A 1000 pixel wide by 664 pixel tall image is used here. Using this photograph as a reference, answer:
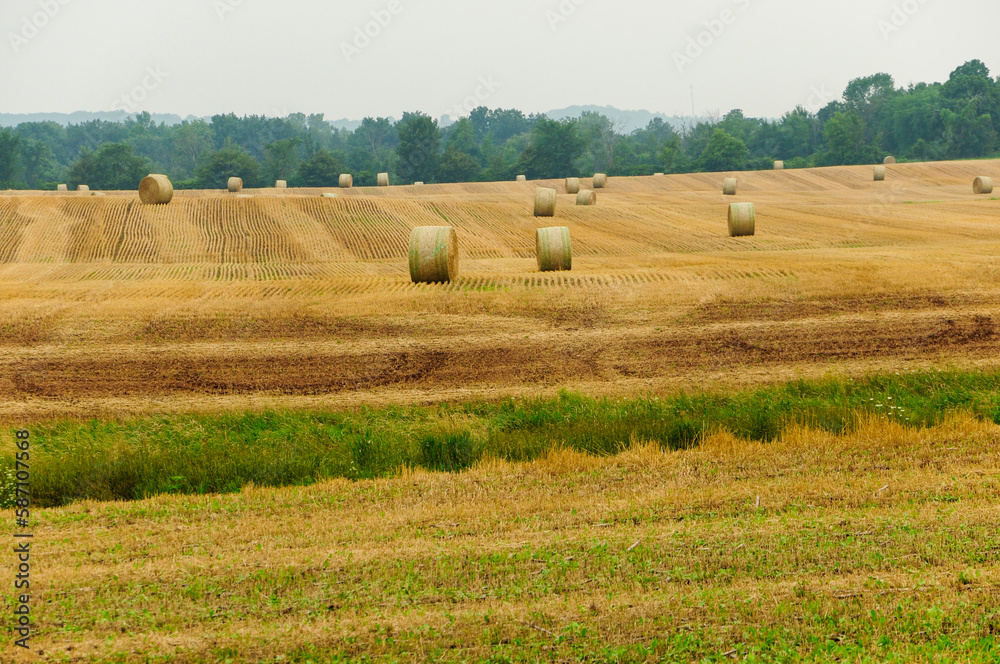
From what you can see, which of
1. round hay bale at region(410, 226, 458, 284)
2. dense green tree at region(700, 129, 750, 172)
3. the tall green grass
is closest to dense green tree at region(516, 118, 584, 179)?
dense green tree at region(700, 129, 750, 172)

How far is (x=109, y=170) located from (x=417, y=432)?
97.0m

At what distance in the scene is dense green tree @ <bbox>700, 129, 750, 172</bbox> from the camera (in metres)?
100

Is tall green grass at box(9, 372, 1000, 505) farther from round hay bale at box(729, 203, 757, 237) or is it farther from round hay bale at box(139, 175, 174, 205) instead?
round hay bale at box(139, 175, 174, 205)

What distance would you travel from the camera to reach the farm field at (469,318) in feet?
52.4

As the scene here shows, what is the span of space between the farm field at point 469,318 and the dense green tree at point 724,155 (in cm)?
6570

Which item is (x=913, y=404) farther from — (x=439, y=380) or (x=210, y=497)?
(x=210, y=497)

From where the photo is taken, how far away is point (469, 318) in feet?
65.1

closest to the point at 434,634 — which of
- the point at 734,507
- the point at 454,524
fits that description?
the point at 454,524

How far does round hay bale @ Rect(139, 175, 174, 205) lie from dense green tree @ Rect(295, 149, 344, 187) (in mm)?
54596

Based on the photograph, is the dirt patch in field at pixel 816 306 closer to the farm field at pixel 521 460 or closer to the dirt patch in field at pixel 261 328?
the farm field at pixel 521 460

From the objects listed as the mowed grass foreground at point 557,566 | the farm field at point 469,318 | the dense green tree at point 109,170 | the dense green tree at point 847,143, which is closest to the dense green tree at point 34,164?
the dense green tree at point 109,170

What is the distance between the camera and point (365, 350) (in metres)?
17.7

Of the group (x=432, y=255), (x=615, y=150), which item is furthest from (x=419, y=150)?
(x=432, y=255)

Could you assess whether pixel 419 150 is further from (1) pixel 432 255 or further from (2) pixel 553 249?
(1) pixel 432 255
